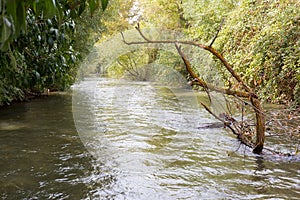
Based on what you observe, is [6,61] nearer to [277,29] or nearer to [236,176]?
[236,176]

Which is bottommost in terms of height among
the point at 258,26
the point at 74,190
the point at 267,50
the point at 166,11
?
the point at 74,190

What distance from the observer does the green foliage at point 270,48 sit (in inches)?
284

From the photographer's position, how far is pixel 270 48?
7.67 m

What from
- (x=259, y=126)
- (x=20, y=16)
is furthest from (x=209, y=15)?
(x=20, y=16)

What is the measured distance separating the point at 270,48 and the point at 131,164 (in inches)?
201

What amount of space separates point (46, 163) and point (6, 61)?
5.18ft

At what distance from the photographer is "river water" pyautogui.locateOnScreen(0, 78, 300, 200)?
3.21 metres

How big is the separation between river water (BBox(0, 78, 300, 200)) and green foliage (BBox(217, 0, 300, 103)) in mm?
2284

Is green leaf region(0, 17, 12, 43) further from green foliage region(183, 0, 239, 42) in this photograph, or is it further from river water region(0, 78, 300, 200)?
green foliage region(183, 0, 239, 42)

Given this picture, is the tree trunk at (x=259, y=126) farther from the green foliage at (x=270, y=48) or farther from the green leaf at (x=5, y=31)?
the green leaf at (x=5, y=31)

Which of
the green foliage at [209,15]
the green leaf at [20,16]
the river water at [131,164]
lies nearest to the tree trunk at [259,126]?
the river water at [131,164]

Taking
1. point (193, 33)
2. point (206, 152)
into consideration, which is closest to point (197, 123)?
point (206, 152)

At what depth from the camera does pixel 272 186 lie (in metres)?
3.36

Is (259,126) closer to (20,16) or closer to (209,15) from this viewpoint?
(20,16)
